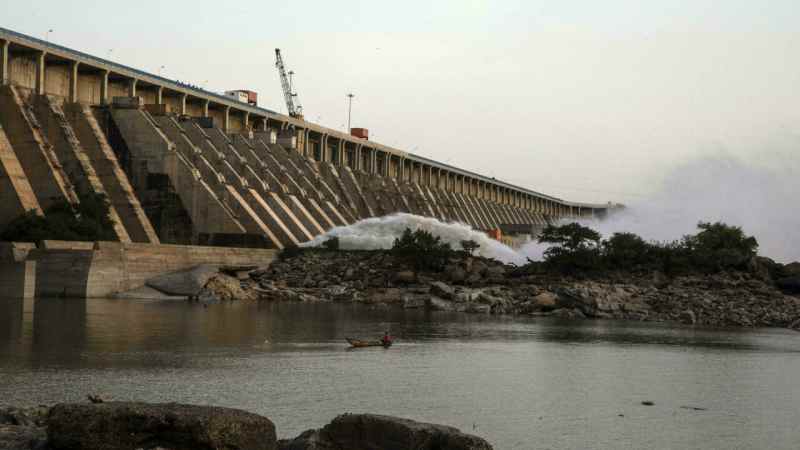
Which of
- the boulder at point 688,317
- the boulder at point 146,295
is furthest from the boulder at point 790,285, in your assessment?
the boulder at point 146,295

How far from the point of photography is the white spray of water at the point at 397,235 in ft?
→ 241

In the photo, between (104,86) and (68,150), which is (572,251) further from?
(104,86)

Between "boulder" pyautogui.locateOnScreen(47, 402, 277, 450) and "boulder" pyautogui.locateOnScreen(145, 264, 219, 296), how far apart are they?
4112 cm

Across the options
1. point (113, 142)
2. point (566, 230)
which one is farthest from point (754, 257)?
point (113, 142)

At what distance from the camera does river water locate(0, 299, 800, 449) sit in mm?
18453

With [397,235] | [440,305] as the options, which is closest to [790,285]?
[440,305]

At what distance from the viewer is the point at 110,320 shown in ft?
116

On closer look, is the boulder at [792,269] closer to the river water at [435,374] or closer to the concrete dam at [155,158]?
the river water at [435,374]

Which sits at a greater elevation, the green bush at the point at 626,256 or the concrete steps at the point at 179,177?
the concrete steps at the point at 179,177

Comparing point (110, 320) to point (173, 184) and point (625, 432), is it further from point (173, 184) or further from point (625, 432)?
point (173, 184)

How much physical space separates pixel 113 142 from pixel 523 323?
112 ft

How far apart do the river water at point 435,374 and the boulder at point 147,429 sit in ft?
12.1

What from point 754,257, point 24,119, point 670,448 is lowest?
point 670,448

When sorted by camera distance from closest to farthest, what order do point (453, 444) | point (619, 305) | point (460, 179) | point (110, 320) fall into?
point (453, 444) < point (110, 320) < point (619, 305) < point (460, 179)
